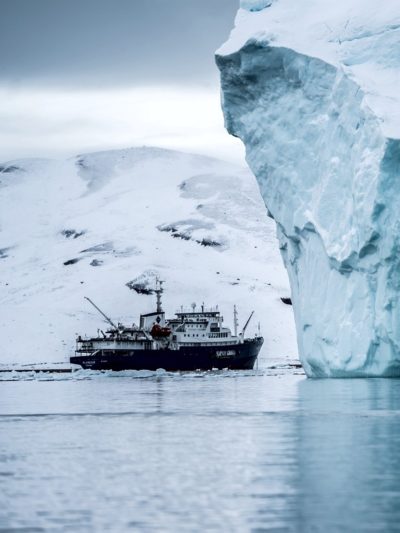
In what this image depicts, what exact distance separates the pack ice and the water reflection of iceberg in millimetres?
8363

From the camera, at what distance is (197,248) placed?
12269 centimetres

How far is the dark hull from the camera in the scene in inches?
2835

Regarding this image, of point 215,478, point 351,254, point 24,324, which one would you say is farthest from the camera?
point 24,324

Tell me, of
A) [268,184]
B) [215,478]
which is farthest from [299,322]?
[215,478]

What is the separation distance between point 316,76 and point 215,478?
2557 cm

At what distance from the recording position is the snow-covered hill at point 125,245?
318 ft

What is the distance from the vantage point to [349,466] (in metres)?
14.0

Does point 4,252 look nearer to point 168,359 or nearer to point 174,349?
point 174,349

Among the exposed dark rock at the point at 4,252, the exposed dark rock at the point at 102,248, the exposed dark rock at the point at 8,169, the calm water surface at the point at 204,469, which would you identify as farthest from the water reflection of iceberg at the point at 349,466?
the exposed dark rock at the point at 8,169

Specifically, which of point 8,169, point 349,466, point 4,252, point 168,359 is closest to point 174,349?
point 168,359

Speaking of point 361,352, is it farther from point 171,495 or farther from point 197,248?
point 197,248

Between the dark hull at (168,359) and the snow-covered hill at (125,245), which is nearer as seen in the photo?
the dark hull at (168,359)

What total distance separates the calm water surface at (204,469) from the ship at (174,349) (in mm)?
46697

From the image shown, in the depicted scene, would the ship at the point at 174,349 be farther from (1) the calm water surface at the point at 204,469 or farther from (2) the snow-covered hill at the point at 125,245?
(1) the calm water surface at the point at 204,469
